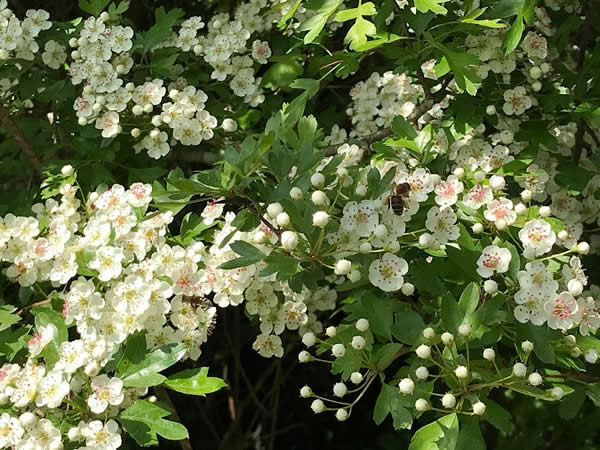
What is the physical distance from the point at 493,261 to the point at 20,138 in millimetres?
1684

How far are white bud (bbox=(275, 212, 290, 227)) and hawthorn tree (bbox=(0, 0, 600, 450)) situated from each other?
2cm

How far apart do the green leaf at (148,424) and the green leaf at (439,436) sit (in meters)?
0.52

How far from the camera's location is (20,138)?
2.82 metres

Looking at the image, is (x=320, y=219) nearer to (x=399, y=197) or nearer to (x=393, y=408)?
(x=399, y=197)

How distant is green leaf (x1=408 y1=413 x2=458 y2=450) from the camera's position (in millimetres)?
1822

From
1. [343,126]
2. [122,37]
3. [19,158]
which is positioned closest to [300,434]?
[343,126]

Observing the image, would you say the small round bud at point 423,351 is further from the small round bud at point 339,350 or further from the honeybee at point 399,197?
the honeybee at point 399,197

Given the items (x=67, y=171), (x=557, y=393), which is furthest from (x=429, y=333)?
(x=67, y=171)

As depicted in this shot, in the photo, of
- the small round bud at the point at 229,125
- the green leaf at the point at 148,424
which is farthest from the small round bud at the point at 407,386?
the small round bud at the point at 229,125

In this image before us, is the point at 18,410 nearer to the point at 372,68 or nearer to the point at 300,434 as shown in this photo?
the point at 372,68

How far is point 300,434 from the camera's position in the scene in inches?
173

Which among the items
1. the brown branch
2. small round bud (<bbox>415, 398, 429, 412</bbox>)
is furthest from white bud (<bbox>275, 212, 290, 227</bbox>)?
the brown branch

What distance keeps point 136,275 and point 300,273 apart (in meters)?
0.45

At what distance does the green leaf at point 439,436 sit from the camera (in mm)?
1822
